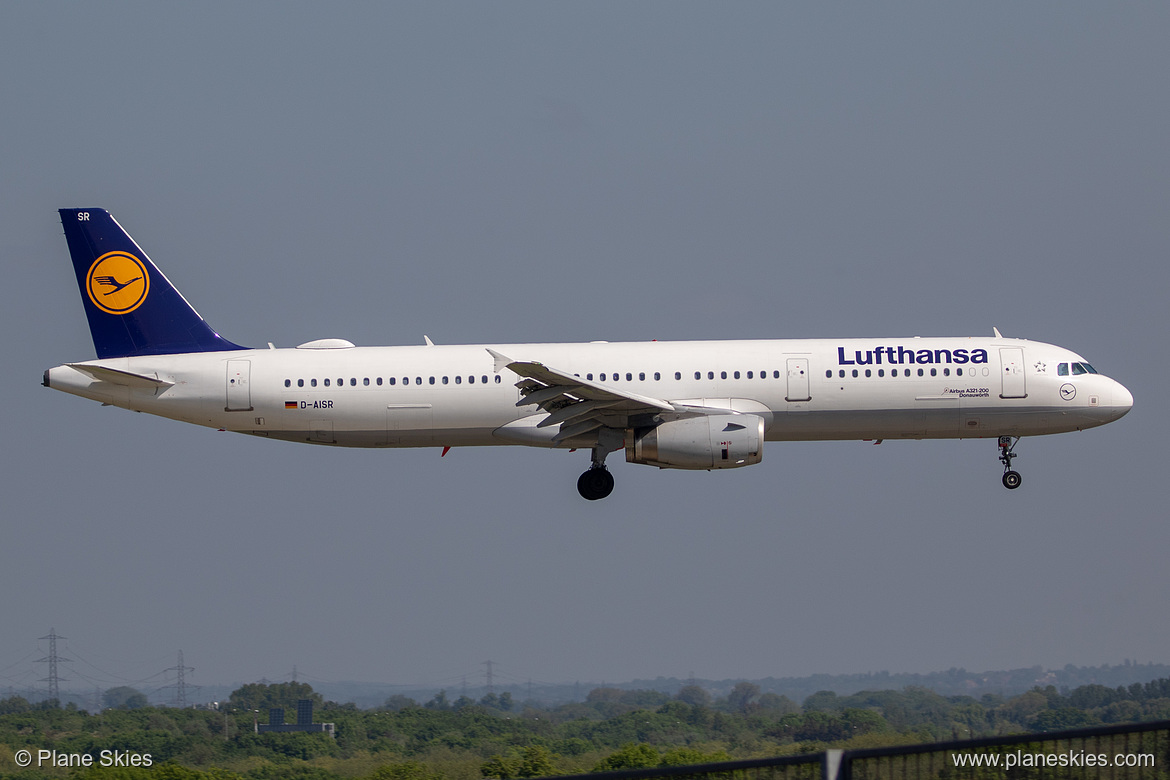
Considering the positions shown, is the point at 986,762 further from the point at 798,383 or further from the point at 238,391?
the point at 238,391

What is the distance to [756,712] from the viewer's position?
35594 mm

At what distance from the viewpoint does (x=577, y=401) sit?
1217 inches

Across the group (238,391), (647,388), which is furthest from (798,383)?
(238,391)

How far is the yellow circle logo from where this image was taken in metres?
34.6

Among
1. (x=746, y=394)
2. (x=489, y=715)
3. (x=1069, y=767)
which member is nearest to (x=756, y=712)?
(x=489, y=715)

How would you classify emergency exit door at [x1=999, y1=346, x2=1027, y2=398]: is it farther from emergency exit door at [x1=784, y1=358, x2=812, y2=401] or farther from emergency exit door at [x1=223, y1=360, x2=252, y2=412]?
emergency exit door at [x1=223, y1=360, x2=252, y2=412]

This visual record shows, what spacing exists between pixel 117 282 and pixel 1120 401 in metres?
27.8

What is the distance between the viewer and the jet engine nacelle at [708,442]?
99.6ft

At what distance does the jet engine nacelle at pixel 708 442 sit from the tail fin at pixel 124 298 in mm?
12316

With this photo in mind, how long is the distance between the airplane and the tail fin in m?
0.71

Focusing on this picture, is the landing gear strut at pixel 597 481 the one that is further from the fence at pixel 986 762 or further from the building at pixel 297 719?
the fence at pixel 986 762

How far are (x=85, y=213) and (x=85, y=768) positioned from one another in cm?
1707

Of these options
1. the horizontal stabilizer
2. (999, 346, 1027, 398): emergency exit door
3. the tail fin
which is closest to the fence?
(999, 346, 1027, 398): emergency exit door

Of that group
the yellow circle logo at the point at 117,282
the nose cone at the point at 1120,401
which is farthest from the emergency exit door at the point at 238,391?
the nose cone at the point at 1120,401
